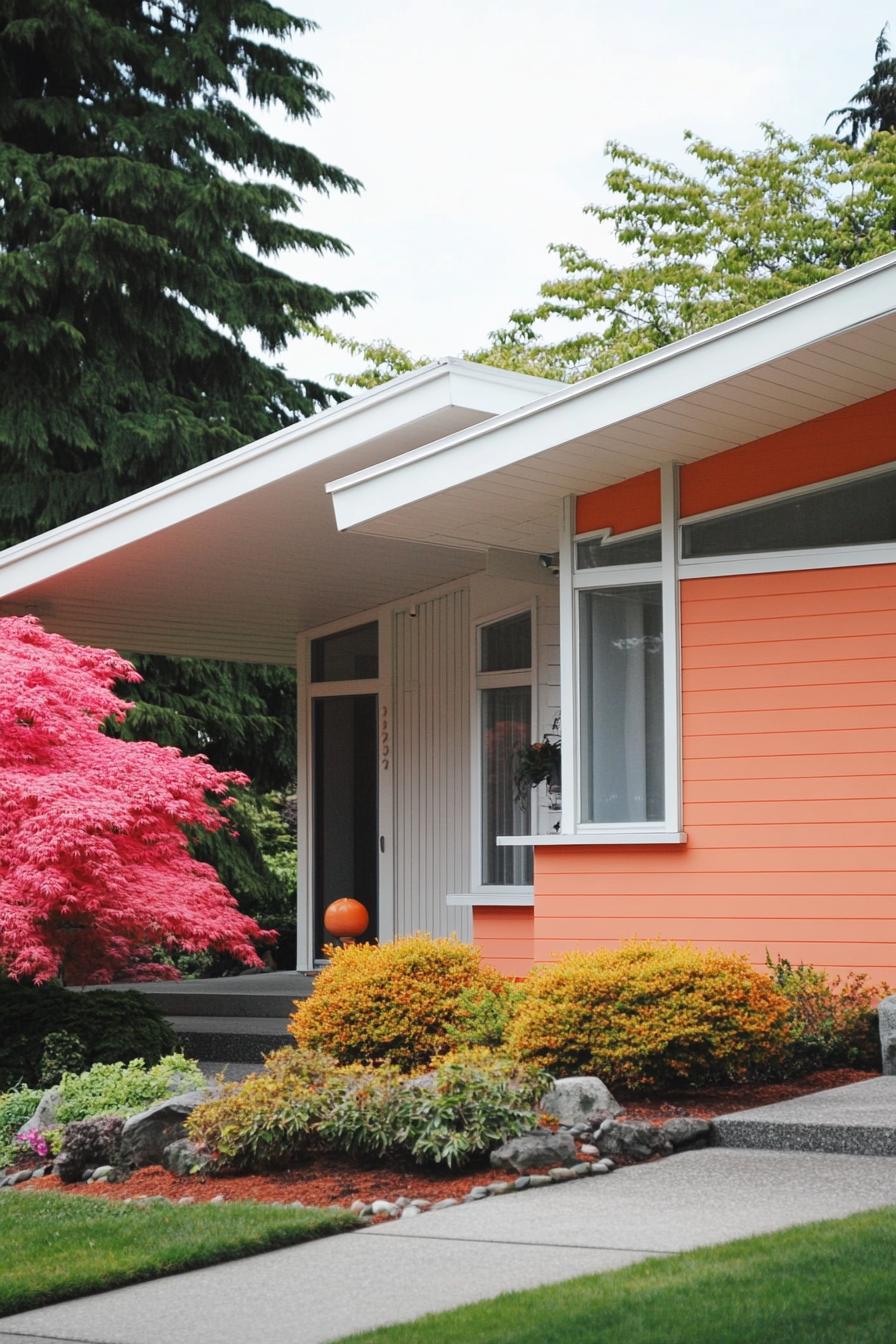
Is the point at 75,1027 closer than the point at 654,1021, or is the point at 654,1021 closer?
the point at 654,1021

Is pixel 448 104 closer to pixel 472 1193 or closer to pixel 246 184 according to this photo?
pixel 246 184

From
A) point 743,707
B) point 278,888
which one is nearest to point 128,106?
point 278,888

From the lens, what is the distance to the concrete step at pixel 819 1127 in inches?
236

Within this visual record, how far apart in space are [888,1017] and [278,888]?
11.4m

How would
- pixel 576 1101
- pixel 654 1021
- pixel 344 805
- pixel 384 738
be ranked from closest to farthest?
pixel 576 1101 → pixel 654 1021 → pixel 384 738 → pixel 344 805

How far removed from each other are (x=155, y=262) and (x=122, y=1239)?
46.7 ft

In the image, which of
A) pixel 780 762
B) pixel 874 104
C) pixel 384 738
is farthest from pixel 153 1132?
pixel 874 104

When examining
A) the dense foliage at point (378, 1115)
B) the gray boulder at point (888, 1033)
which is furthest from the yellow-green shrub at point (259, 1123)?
the gray boulder at point (888, 1033)

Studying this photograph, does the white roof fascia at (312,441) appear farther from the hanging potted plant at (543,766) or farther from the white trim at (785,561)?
the hanging potted plant at (543,766)

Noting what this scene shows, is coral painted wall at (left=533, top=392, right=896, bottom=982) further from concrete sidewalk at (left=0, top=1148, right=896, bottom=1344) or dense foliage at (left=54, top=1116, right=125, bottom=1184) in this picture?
dense foliage at (left=54, top=1116, right=125, bottom=1184)

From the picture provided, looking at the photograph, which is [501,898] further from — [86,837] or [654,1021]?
[654,1021]

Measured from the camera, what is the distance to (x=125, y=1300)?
4625mm

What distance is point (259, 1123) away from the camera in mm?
6297

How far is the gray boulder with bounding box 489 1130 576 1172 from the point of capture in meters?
5.98
